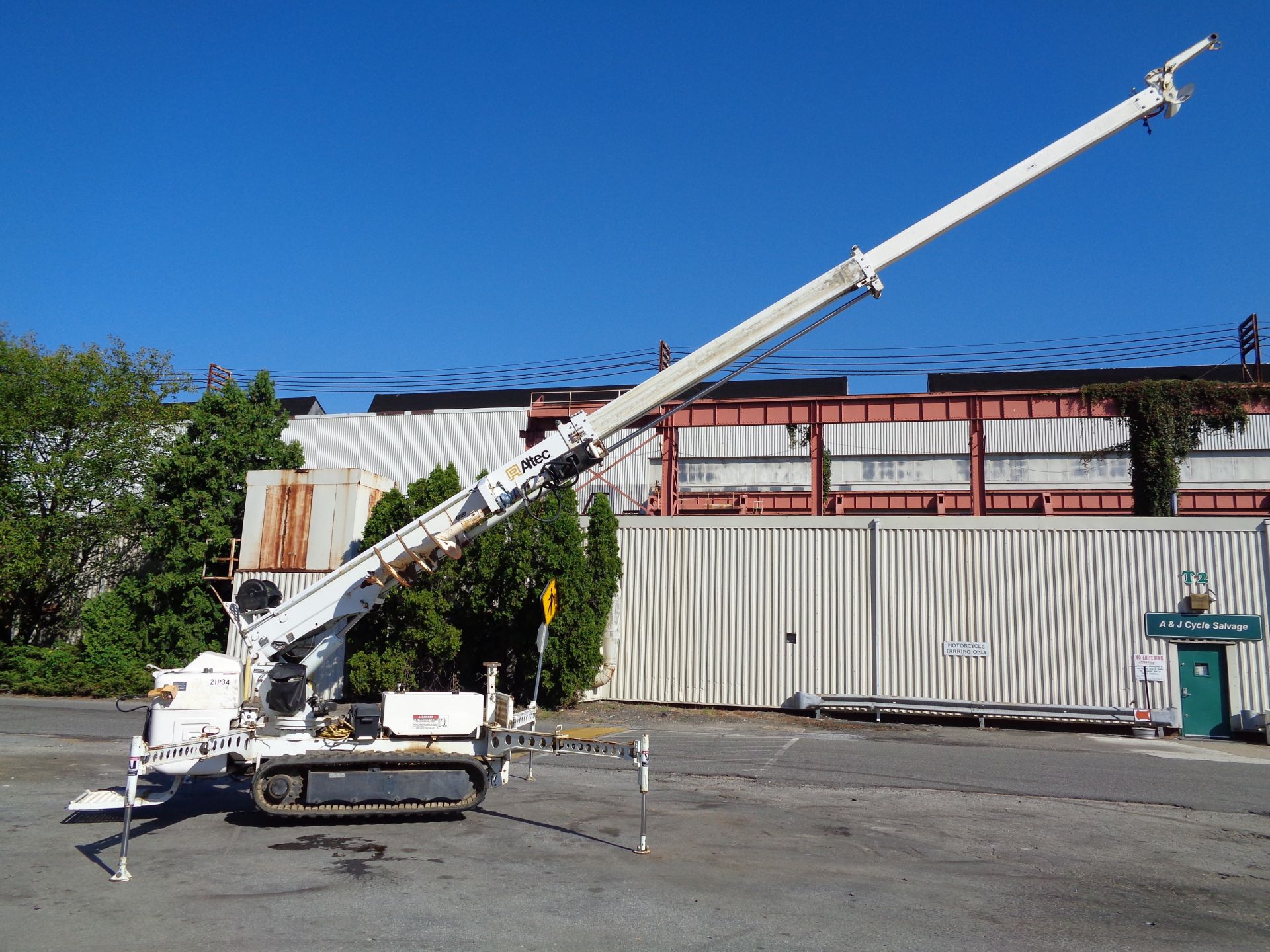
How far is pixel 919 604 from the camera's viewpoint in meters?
23.5

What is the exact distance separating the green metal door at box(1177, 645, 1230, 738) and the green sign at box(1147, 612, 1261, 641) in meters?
0.30

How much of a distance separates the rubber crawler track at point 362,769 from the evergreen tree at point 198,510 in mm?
19325

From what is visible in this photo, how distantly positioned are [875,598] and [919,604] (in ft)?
3.71

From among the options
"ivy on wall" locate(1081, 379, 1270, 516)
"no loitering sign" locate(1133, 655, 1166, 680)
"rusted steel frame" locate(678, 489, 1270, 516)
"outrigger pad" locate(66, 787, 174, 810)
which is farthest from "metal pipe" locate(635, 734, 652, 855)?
"ivy on wall" locate(1081, 379, 1270, 516)

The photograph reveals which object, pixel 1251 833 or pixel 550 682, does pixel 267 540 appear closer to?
pixel 550 682

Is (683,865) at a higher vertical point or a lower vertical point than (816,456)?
lower

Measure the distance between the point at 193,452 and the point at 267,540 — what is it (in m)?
5.28

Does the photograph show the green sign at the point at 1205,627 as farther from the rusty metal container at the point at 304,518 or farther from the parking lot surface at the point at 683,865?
the rusty metal container at the point at 304,518

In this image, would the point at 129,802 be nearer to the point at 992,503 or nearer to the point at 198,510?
the point at 198,510

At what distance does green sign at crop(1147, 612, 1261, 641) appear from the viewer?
21594mm

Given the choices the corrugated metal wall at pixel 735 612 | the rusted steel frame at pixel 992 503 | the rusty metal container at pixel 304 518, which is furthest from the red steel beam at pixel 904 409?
the rusty metal container at pixel 304 518

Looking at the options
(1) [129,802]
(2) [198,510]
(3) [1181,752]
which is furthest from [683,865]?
(2) [198,510]

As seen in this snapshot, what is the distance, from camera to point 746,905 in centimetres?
752

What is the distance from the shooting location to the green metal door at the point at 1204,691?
70.2 ft
